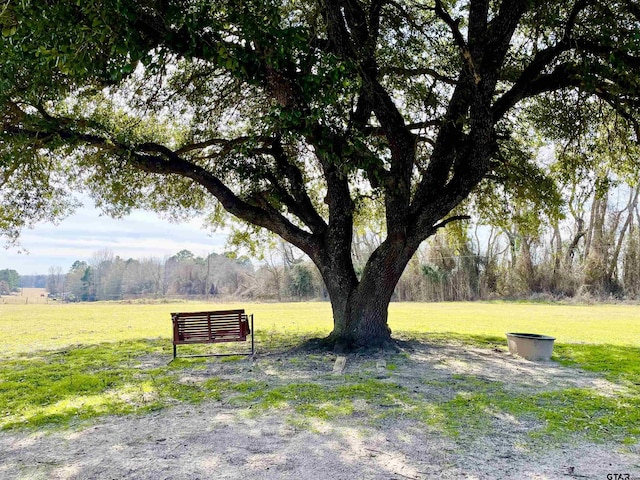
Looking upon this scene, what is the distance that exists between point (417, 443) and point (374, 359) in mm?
4107

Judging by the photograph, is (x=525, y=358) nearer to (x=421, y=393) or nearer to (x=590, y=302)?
(x=421, y=393)

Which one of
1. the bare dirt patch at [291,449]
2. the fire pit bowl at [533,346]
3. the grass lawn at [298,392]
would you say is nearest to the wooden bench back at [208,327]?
the grass lawn at [298,392]

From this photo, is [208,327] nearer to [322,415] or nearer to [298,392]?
[298,392]

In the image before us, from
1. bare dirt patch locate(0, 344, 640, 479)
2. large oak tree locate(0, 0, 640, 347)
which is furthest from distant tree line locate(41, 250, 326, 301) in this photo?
bare dirt patch locate(0, 344, 640, 479)

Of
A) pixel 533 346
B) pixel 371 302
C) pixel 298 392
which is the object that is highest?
pixel 371 302

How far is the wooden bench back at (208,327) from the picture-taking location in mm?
7934

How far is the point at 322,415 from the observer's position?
476 centimetres

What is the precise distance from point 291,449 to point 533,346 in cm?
566

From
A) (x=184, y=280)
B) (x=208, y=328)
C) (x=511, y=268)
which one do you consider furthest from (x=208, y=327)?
(x=184, y=280)

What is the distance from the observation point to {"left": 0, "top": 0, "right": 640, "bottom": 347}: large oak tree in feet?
18.1

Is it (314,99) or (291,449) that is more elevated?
(314,99)

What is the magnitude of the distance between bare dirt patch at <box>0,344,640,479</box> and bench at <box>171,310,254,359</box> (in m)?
2.75

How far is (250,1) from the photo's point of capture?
5.96m

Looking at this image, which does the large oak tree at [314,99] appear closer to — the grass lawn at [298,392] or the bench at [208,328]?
the bench at [208,328]
